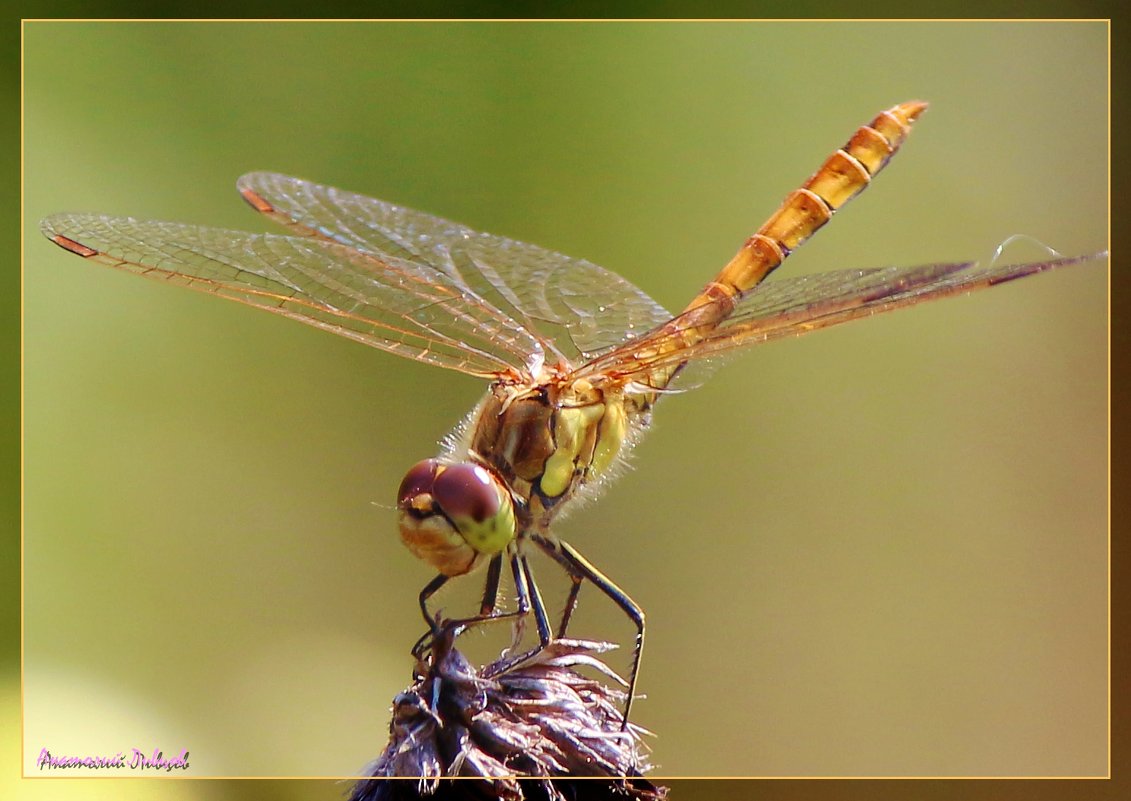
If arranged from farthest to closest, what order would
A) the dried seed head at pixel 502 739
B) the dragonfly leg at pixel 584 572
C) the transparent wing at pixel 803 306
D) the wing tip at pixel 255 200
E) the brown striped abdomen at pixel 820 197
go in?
the brown striped abdomen at pixel 820 197 < the wing tip at pixel 255 200 < the dragonfly leg at pixel 584 572 < the transparent wing at pixel 803 306 < the dried seed head at pixel 502 739

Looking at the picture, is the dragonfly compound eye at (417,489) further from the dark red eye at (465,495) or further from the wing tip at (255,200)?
the wing tip at (255,200)

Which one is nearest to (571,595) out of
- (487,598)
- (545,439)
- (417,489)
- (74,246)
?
(487,598)

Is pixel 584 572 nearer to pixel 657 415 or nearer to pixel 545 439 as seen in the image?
pixel 545 439

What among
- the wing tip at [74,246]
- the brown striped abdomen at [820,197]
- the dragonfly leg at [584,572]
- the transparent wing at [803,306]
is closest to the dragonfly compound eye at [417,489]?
the dragonfly leg at [584,572]

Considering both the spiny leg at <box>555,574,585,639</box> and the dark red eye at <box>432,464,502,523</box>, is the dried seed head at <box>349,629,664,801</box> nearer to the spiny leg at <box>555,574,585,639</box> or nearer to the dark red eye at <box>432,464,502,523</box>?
the dark red eye at <box>432,464,502,523</box>

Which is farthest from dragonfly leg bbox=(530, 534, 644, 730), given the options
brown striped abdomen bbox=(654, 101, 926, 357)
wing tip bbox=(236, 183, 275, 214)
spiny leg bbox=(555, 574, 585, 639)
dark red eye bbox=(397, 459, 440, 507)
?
wing tip bbox=(236, 183, 275, 214)
